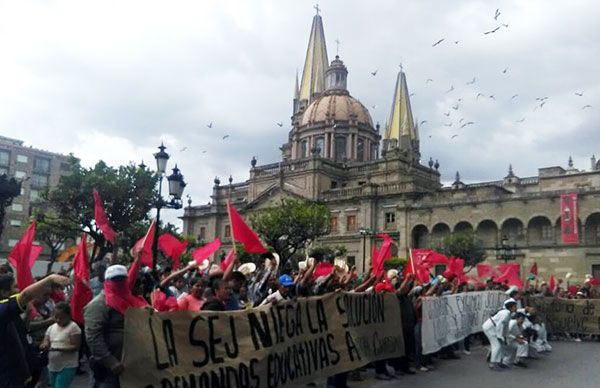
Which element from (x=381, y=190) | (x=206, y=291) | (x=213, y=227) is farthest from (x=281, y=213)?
(x=206, y=291)

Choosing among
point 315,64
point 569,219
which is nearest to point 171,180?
point 569,219

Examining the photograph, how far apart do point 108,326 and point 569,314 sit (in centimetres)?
1617

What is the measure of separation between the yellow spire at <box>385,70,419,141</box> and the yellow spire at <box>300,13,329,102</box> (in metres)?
10.6

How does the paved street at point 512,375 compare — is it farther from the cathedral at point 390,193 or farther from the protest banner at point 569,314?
the cathedral at point 390,193

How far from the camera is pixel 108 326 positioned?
211 inches

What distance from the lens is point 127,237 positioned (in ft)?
116

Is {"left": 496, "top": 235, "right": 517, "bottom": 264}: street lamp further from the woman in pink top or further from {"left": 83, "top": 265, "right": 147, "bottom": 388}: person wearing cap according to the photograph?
{"left": 83, "top": 265, "right": 147, "bottom": 388}: person wearing cap

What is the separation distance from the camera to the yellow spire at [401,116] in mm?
70000

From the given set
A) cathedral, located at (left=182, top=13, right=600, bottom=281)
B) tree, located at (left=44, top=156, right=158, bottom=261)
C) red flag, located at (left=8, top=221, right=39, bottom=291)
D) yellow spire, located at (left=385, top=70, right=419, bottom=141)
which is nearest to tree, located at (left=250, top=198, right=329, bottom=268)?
cathedral, located at (left=182, top=13, right=600, bottom=281)

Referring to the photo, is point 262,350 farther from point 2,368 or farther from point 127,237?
point 127,237

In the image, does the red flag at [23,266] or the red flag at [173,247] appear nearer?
the red flag at [23,266]

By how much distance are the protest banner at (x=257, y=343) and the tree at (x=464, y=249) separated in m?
32.3

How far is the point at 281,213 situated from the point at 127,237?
1125 cm

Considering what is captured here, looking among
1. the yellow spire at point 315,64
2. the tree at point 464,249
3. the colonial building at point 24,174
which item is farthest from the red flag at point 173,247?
the yellow spire at point 315,64
